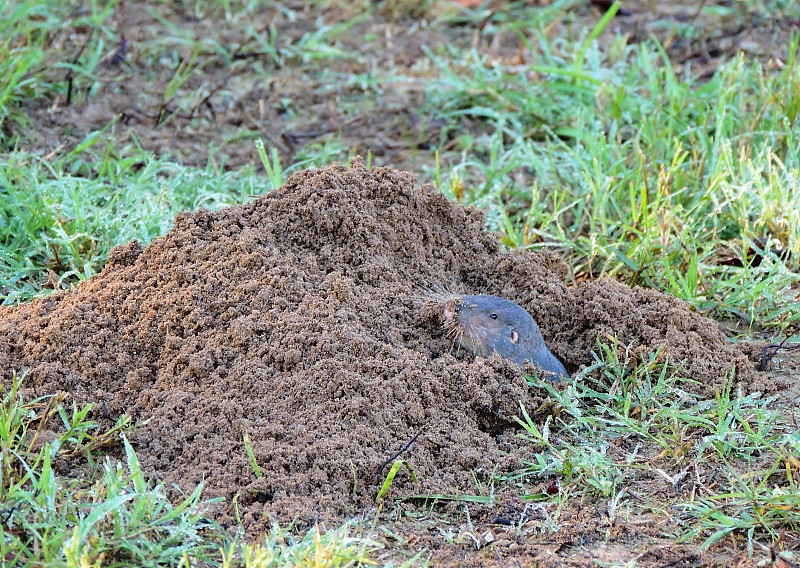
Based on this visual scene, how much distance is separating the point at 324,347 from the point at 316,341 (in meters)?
0.04

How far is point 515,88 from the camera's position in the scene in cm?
516

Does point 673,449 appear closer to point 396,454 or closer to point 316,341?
point 396,454

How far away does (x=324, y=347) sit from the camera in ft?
9.05

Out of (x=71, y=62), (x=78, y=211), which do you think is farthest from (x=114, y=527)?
(x=71, y=62)

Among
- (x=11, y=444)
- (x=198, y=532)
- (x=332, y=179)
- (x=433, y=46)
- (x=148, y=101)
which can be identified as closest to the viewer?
(x=198, y=532)

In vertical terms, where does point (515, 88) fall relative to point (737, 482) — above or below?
above

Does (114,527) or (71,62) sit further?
(71,62)

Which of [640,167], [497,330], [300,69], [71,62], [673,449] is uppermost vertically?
[71,62]

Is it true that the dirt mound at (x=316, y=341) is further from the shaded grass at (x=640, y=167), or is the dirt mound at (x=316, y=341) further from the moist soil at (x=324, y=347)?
the shaded grass at (x=640, y=167)

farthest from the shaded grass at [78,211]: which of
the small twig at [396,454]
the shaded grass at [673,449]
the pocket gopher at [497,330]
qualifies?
the shaded grass at [673,449]

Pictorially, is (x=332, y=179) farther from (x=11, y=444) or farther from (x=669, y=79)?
(x=669, y=79)

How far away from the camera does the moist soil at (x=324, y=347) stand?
2516mm

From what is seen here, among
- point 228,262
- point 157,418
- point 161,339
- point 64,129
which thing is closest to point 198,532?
point 157,418

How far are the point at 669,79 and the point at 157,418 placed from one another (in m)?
3.29
